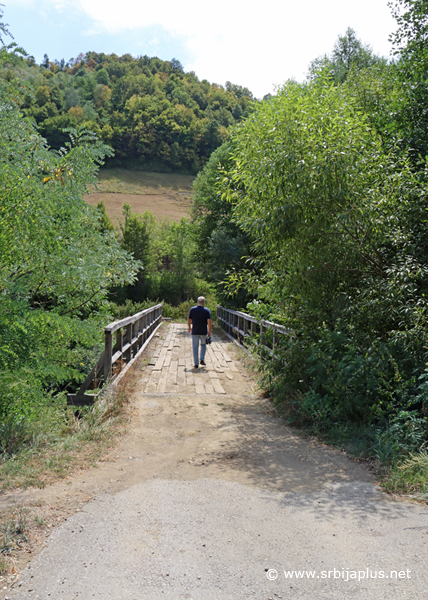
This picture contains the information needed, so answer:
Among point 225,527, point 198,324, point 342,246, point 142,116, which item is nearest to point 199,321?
point 198,324

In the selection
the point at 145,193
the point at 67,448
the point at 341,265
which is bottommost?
the point at 67,448

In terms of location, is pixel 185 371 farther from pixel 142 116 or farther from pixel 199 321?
pixel 142 116

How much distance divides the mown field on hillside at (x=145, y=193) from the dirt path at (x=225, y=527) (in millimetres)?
62887

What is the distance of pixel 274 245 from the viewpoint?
6363 mm

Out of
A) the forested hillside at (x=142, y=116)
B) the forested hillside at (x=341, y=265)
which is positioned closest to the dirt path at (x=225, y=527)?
the forested hillside at (x=341, y=265)

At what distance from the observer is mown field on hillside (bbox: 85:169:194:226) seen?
7094 cm

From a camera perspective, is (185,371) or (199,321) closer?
(185,371)

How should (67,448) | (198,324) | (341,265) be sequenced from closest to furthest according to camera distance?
1. (67,448)
2. (341,265)
3. (198,324)

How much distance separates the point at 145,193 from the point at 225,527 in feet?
271

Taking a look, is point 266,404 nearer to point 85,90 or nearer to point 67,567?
point 67,567

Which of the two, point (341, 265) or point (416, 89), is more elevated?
point (416, 89)

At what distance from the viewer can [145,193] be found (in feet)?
270

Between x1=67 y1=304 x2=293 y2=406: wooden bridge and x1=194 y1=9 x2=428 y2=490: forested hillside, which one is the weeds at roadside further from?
x1=194 y1=9 x2=428 y2=490: forested hillside

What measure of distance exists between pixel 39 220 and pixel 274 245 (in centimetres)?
312
